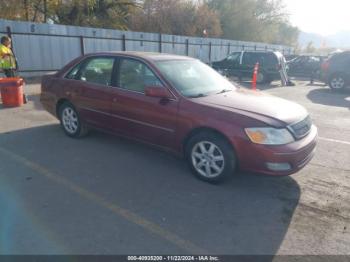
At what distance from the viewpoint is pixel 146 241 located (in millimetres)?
2705

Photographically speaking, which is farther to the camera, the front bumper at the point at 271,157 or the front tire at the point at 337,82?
the front tire at the point at 337,82

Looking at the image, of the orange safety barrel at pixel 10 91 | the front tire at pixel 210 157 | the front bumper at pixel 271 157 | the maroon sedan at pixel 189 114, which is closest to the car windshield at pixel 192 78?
the maroon sedan at pixel 189 114

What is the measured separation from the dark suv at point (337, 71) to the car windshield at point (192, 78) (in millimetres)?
9756

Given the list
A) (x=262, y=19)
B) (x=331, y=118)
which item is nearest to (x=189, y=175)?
(x=331, y=118)

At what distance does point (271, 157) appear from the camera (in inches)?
131

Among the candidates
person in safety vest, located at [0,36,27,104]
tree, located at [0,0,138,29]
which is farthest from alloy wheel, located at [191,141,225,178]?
tree, located at [0,0,138,29]

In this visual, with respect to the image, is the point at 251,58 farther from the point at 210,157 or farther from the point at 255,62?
the point at 210,157

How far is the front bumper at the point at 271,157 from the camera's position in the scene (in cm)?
333

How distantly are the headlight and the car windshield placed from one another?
3.27 feet

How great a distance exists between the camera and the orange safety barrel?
7.39m

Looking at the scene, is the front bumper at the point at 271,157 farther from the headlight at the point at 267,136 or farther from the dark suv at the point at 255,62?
the dark suv at the point at 255,62

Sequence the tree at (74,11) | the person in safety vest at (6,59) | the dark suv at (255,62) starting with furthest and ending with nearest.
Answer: the tree at (74,11), the dark suv at (255,62), the person in safety vest at (6,59)

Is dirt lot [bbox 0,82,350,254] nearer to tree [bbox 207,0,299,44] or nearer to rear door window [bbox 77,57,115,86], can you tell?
rear door window [bbox 77,57,115,86]

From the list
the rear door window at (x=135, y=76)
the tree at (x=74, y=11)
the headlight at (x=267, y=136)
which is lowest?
the headlight at (x=267, y=136)
